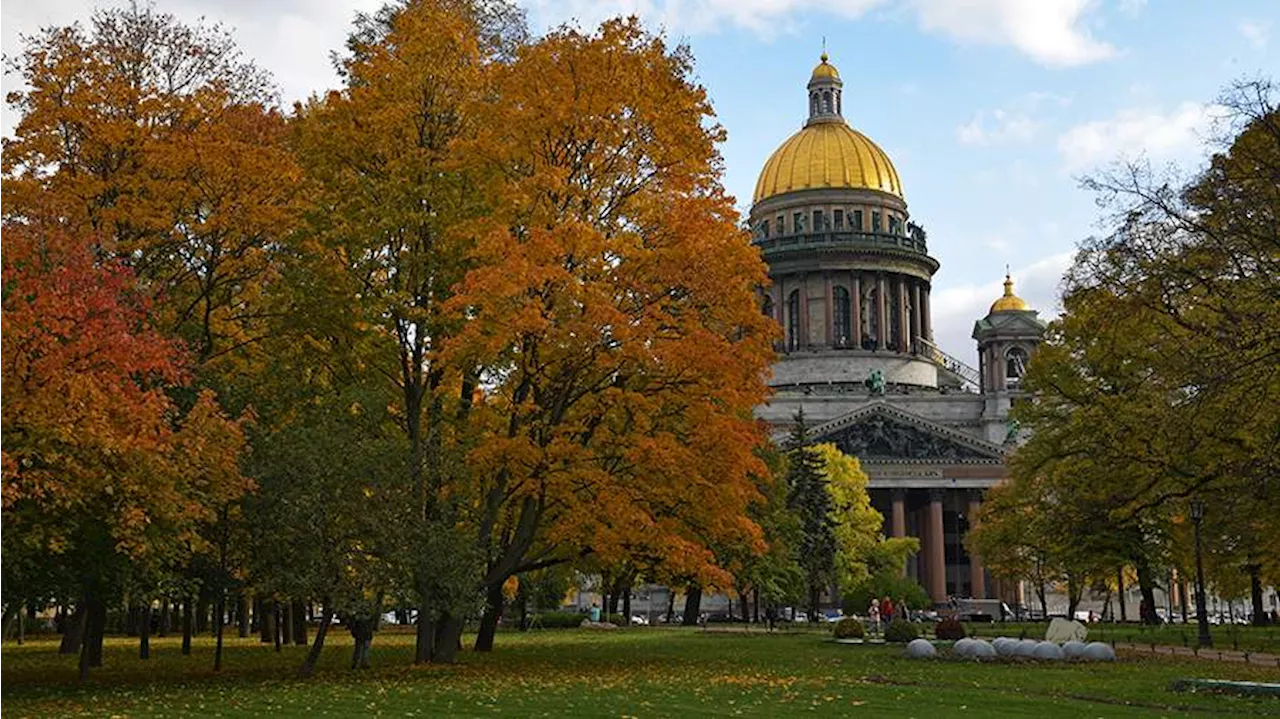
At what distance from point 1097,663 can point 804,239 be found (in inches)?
4007

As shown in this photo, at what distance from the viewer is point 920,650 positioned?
35.7m

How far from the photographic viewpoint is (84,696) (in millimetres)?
24500

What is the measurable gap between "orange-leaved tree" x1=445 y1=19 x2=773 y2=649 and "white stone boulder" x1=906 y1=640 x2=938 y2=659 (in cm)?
618

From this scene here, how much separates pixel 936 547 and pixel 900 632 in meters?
70.1

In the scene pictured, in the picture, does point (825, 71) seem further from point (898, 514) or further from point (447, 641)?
point (447, 641)

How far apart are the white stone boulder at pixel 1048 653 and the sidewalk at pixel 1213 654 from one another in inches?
167

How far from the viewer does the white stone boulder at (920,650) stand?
117ft

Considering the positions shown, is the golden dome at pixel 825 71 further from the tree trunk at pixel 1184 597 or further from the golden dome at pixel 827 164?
the tree trunk at pixel 1184 597

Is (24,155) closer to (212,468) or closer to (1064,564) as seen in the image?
(212,468)

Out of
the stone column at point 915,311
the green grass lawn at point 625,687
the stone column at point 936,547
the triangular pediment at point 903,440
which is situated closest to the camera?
the green grass lawn at point 625,687

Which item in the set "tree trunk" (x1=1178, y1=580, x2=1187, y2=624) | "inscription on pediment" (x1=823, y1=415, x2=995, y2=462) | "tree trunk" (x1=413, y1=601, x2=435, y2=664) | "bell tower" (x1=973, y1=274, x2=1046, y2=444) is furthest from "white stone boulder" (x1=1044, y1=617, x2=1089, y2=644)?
"bell tower" (x1=973, y1=274, x2=1046, y2=444)

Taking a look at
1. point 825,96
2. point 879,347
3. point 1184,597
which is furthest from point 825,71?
point 1184,597

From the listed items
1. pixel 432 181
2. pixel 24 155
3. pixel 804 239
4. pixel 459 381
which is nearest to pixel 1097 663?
pixel 459 381

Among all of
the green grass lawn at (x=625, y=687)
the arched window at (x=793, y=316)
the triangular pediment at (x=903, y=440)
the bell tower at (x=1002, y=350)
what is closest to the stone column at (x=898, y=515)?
the triangular pediment at (x=903, y=440)
